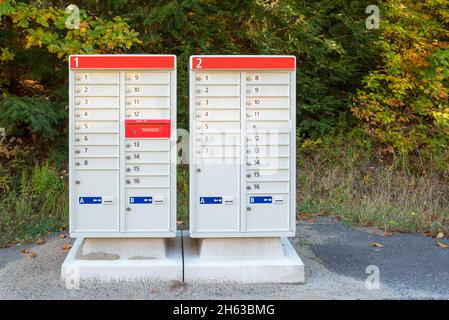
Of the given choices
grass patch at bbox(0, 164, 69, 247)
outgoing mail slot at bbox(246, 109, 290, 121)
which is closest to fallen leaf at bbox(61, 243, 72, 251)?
grass patch at bbox(0, 164, 69, 247)

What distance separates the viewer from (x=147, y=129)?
517 centimetres

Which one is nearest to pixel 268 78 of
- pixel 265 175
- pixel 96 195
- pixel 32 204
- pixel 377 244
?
pixel 265 175

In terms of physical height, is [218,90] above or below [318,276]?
above

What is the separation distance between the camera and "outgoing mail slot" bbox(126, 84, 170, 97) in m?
5.15

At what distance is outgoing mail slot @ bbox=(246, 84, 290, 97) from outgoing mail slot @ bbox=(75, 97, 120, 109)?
4.08 feet

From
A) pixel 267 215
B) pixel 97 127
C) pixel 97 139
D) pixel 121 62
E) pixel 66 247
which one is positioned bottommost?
pixel 66 247

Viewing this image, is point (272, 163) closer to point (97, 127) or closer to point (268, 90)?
point (268, 90)

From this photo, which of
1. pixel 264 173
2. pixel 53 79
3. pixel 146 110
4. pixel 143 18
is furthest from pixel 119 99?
pixel 53 79

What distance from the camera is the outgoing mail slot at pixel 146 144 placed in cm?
518

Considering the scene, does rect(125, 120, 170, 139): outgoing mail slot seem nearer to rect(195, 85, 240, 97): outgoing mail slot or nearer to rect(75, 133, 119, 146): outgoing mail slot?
rect(75, 133, 119, 146): outgoing mail slot

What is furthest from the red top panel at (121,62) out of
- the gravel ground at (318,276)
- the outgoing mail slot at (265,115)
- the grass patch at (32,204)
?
the grass patch at (32,204)

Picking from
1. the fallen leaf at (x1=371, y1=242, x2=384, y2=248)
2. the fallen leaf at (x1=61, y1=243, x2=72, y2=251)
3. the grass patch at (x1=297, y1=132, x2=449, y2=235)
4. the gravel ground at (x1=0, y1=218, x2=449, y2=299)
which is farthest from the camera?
the grass patch at (x1=297, y1=132, x2=449, y2=235)

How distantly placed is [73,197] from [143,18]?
475 centimetres

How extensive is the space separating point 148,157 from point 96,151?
1.58 ft
